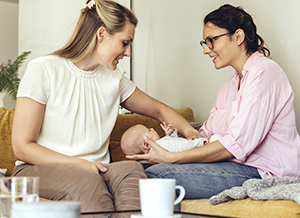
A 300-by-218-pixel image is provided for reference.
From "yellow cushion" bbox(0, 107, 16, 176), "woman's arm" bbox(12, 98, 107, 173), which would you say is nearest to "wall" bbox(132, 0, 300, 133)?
"woman's arm" bbox(12, 98, 107, 173)

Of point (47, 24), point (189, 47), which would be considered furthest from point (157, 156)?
point (47, 24)

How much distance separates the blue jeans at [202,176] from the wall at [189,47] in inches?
32.9

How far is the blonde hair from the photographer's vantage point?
1.69 meters

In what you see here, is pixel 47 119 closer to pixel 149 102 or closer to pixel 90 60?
pixel 90 60

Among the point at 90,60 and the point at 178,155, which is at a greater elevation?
the point at 90,60

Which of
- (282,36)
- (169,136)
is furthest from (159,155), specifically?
(282,36)

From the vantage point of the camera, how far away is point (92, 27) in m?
1.71

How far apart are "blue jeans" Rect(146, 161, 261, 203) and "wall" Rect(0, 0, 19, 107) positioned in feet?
14.3

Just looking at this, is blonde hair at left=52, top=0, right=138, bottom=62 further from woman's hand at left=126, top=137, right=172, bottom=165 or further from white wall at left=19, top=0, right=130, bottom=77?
white wall at left=19, top=0, right=130, bottom=77

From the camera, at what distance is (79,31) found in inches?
67.3

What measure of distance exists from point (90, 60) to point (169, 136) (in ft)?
1.87

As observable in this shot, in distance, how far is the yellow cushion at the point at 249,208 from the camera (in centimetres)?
121

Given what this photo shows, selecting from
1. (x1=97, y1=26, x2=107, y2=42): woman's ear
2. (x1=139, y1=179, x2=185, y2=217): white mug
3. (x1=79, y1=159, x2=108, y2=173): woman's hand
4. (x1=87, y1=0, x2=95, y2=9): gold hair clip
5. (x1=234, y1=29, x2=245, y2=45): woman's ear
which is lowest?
(x1=79, y1=159, x2=108, y2=173): woman's hand

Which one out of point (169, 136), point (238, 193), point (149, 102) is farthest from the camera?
point (149, 102)
